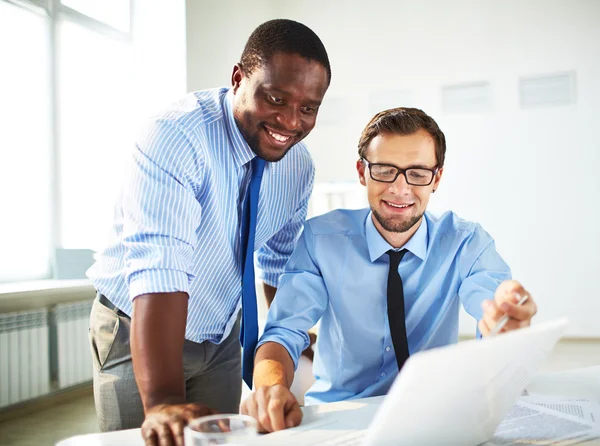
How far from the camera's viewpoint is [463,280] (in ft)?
5.07

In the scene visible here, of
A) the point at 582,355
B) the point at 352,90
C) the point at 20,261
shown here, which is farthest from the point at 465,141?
the point at 20,261

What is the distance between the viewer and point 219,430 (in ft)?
2.62

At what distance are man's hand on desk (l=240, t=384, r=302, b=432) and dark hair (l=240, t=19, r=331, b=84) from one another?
0.73m

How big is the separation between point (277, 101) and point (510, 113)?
17.1 ft

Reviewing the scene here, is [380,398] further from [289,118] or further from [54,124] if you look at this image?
[54,124]

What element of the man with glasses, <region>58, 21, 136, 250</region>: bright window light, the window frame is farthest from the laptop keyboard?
<region>58, 21, 136, 250</region>: bright window light

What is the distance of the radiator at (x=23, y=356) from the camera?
3.51 metres

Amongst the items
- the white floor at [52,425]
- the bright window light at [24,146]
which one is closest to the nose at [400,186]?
the white floor at [52,425]

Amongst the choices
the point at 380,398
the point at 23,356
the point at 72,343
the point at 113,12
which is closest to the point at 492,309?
the point at 380,398

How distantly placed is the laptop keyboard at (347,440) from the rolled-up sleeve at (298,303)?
0.43 metres

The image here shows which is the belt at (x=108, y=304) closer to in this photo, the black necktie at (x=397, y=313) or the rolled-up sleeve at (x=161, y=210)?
the rolled-up sleeve at (x=161, y=210)

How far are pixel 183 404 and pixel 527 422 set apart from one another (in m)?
0.61

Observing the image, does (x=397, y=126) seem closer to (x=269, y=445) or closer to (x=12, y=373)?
(x=269, y=445)

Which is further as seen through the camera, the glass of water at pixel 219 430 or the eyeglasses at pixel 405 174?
Result: the eyeglasses at pixel 405 174
